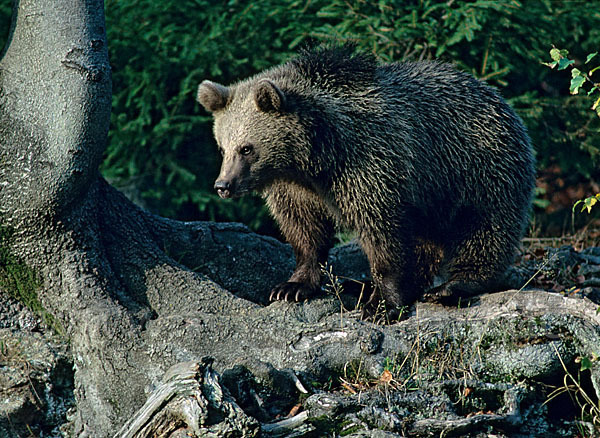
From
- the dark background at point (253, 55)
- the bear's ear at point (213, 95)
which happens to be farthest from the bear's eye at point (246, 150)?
the dark background at point (253, 55)

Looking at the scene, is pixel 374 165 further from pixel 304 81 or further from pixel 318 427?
pixel 318 427

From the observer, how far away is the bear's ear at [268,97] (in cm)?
504

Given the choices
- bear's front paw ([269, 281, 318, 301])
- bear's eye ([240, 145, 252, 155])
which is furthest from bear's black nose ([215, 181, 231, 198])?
bear's front paw ([269, 281, 318, 301])

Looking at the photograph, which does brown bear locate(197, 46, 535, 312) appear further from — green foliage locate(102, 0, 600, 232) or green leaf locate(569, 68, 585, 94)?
green foliage locate(102, 0, 600, 232)

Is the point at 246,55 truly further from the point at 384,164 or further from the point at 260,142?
the point at 384,164

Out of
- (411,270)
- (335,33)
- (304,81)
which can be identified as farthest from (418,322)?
(335,33)

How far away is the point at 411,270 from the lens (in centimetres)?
552

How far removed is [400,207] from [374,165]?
38 cm

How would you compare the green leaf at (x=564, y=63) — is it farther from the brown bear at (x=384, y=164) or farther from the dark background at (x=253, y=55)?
the dark background at (x=253, y=55)

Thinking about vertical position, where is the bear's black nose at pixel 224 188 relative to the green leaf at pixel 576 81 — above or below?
below

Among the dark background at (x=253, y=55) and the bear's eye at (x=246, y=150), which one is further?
the dark background at (x=253, y=55)

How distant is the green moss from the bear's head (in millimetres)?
1404

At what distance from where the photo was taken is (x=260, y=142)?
17.3ft

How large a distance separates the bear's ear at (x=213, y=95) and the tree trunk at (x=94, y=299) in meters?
0.79
